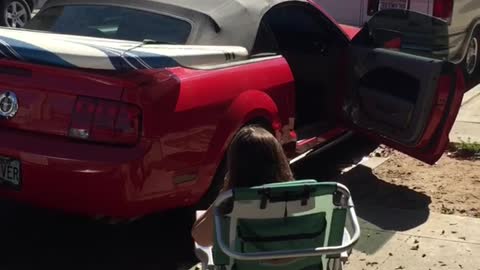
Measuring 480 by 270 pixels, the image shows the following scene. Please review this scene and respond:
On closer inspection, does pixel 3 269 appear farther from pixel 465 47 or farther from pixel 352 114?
pixel 465 47

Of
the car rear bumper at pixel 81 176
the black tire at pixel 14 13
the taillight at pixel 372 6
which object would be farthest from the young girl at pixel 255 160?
the black tire at pixel 14 13

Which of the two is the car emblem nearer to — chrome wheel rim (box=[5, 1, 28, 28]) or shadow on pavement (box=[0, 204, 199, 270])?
shadow on pavement (box=[0, 204, 199, 270])

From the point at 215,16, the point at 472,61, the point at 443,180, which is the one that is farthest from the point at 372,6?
the point at 215,16

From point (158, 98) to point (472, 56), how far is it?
6.64 m

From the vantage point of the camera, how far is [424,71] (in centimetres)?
537

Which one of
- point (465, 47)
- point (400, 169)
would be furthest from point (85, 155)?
point (465, 47)

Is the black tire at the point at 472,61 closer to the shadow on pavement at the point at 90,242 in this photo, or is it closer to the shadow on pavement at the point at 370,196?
the shadow on pavement at the point at 370,196

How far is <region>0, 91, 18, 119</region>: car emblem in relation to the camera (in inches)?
164

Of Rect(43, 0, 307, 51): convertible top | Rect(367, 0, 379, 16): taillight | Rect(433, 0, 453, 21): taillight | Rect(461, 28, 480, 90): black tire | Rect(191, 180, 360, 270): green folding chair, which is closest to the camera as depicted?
Rect(191, 180, 360, 270): green folding chair

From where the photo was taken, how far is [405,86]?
219 inches

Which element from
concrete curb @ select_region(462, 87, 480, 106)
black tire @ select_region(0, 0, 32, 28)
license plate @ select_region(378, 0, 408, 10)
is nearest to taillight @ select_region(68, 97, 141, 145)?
license plate @ select_region(378, 0, 408, 10)

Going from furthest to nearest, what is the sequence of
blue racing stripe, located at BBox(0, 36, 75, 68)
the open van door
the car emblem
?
the open van door
the car emblem
blue racing stripe, located at BBox(0, 36, 75, 68)

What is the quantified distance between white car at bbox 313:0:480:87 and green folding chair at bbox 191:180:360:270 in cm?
585

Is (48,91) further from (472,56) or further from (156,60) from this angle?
(472,56)
